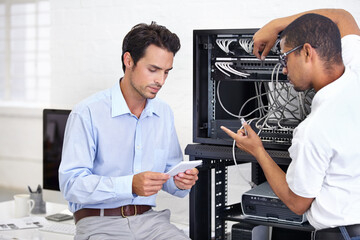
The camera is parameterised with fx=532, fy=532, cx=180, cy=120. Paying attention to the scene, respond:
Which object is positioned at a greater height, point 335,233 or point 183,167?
point 183,167

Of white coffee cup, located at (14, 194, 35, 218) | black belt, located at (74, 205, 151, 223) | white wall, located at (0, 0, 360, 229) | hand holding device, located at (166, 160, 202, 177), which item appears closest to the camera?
hand holding device, located at (166, 160, 202, 177)

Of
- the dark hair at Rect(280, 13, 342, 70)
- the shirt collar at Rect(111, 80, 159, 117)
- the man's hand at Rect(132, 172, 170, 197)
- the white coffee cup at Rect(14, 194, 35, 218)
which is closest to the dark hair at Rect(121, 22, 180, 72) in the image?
the shirt collar at Rect(111, 80, 159, 117)

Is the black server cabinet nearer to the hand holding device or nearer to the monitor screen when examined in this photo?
the hand holding device

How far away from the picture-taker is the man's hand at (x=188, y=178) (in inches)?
74.0

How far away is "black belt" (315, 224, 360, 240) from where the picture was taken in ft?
5.00

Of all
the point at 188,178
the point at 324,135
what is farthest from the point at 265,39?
the point at 188,178

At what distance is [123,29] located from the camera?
9.71ft

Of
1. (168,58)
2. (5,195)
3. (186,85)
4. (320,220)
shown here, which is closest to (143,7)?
(186,85)

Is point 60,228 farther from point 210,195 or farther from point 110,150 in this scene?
point 210,195

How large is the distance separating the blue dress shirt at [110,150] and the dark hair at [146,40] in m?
0.16

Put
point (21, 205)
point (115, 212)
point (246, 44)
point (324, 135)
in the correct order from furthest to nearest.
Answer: point (21, 205), point (115, 212), point (246, 44), point (324, 135)

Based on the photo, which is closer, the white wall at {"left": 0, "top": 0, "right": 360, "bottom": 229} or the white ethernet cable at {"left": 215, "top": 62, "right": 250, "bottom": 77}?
the white ethernet cable at {"left": 215, "top": 62, "right": 250, "bottom": 77}

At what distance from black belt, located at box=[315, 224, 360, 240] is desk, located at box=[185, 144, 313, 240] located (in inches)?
8.7

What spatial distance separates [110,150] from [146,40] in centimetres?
43
